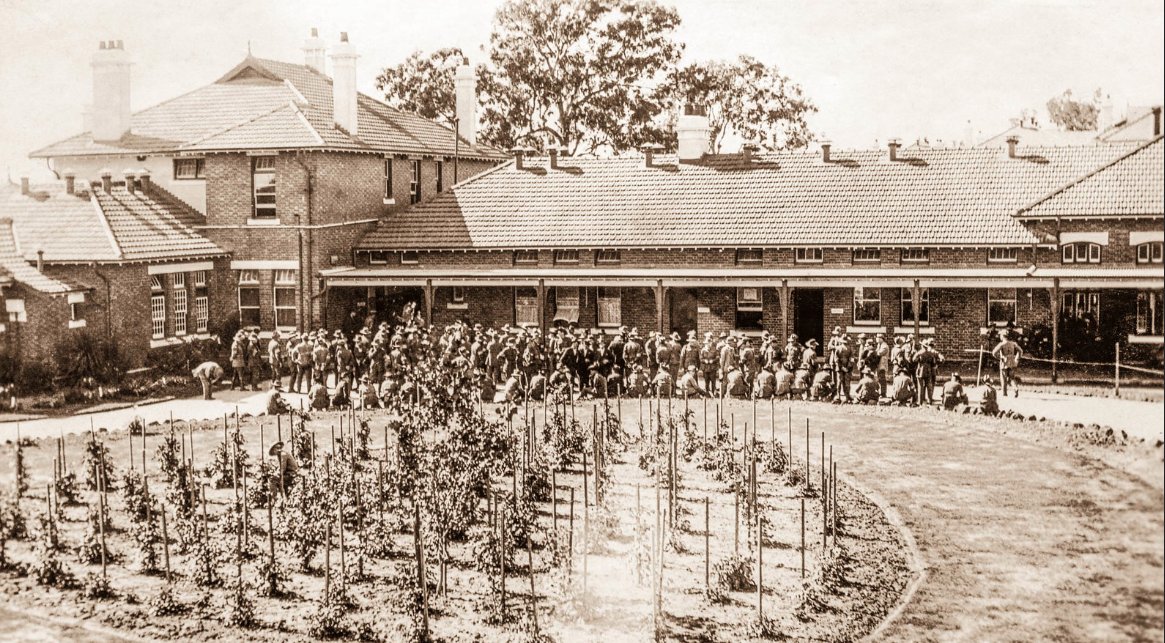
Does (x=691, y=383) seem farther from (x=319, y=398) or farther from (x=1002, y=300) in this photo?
(x=1002, y=300)

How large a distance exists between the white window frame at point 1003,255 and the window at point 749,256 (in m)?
4.74

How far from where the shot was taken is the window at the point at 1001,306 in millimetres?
24016

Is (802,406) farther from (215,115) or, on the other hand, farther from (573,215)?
(215,115)

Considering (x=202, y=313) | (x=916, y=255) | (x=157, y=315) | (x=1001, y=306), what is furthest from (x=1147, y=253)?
(x=157, y=315)

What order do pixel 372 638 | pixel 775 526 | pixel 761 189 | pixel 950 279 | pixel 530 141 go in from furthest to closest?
1. pixel 530 141
2. pixel 761 189
3. pixel 950 279
4. pixel 775 526
5. pixel 372 638

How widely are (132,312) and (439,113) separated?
18073 millimetres

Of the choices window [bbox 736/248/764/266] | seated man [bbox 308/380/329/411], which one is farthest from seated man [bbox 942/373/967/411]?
seated man [bbox 308/380/329/411]

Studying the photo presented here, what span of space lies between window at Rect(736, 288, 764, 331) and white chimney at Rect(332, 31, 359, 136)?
922cm

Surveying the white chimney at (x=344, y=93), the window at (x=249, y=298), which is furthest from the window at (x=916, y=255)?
the window at (x=249, y=298)

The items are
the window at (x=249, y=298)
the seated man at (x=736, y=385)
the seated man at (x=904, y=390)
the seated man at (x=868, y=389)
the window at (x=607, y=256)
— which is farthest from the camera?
the window at (x=607, y=256)

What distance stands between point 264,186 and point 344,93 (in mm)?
2640

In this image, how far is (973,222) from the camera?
2492 cm

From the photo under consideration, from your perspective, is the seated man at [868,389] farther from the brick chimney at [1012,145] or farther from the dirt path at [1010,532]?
the brick chimney at [1012,145]

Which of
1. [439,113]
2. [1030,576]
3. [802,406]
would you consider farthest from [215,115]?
[1030,576]
